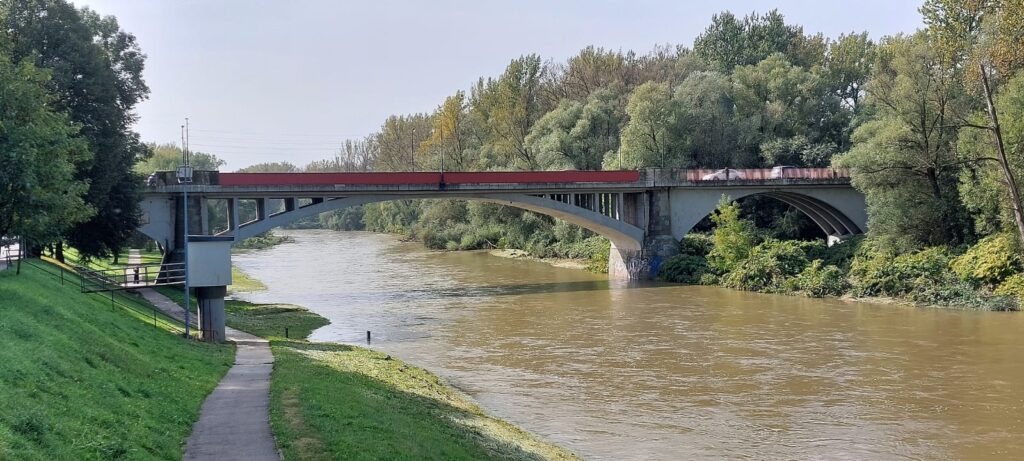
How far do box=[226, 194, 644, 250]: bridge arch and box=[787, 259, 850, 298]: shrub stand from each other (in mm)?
11851

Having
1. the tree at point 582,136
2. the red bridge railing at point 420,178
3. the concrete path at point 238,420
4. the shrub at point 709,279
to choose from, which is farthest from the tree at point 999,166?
the tree at point 582,136

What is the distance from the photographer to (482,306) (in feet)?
135

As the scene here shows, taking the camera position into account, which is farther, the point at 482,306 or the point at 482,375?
the point at 482,306

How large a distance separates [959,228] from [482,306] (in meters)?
22.3

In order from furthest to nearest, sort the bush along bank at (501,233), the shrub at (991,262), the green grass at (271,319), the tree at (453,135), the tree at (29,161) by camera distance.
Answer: the tree at (453,135) → the bush along bank at (501,233) → the shrub at (991,262) → the green grass at (271,319) → the tree at (29,161)

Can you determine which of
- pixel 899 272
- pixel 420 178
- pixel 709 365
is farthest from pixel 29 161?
pixel 899 272

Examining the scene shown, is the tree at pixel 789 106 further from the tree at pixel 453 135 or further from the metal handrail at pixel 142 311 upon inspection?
the metal handrail at pixel 142 311

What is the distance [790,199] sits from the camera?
54.6 m

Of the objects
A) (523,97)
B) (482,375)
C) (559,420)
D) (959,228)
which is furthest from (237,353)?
(523,97)

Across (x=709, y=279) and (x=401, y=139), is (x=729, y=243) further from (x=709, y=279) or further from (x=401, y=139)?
(x=401, y=139)

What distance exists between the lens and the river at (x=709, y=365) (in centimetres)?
1873

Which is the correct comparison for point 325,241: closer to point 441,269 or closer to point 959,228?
point 441,269

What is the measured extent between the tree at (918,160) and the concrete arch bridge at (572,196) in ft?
35.8

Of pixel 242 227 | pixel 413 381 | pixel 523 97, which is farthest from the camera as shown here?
pixel 523 97
